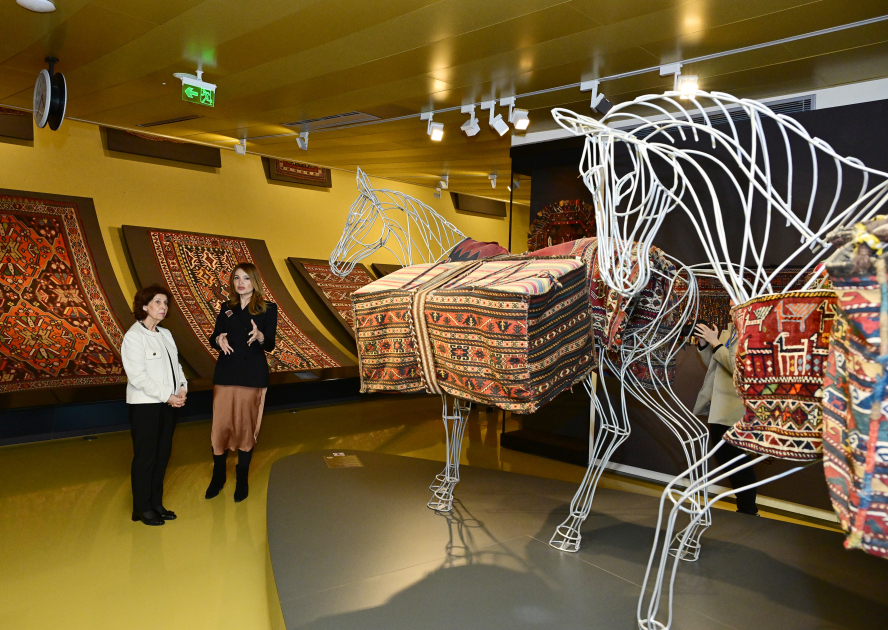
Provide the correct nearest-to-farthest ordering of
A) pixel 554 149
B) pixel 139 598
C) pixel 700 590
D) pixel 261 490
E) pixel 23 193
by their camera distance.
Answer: pixel 700 590 → pixel 139 598 → pixel 261 490 → pixel 554 149 → pixel 23 193

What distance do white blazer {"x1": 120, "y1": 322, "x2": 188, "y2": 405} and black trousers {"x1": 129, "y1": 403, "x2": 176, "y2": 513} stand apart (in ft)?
0.27

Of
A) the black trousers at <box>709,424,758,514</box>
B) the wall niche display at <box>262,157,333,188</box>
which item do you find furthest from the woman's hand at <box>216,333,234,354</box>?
the wall niche display at <box>262,157,333,188</box>

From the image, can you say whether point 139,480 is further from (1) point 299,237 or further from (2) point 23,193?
(1) point 299,237

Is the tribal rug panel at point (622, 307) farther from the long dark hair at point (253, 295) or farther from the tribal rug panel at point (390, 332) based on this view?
the long dark hair at point (253, 295)

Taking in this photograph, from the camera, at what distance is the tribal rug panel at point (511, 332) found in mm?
2088

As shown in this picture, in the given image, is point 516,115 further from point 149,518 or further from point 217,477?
point 149,518

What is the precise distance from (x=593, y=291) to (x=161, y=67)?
11.5ft

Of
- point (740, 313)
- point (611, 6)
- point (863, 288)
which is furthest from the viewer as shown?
point (611, 6)

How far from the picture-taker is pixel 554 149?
5.15 meters

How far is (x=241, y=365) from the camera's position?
145 inches

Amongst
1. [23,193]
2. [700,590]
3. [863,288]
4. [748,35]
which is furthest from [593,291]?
[23,193]

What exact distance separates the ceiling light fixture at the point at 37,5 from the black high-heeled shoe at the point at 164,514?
2843 millimetres

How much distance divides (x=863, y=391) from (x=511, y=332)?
1.09m

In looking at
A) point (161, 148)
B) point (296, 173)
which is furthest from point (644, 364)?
point (296, 173)
